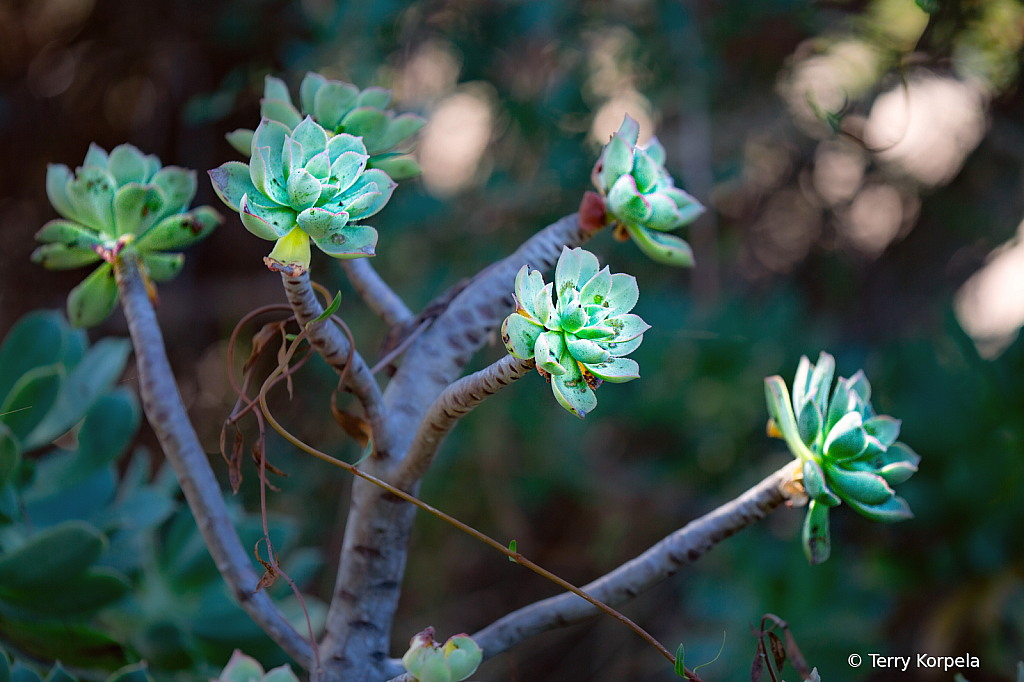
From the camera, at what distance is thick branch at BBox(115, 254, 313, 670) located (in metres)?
0.38

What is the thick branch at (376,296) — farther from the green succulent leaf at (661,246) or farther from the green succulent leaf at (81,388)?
the green succulent leaf at (81,388)

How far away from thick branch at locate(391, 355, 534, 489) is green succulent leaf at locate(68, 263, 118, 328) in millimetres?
235

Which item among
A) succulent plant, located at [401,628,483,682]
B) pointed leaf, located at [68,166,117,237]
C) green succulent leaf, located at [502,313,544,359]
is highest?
pointed leaf, located at [68,166,117,237]

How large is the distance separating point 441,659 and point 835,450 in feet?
0.76

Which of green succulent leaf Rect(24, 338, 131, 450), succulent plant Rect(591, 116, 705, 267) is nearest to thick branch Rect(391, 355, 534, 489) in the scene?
succulent plant Rect(591, 116, 705, 267)

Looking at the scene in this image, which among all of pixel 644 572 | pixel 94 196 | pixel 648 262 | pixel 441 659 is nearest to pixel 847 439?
pixel 644 572

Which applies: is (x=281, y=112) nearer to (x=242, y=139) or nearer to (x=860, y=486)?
(x=242, y=139)

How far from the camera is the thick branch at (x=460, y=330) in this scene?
1.33 ft

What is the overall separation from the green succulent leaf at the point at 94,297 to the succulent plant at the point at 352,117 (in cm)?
12

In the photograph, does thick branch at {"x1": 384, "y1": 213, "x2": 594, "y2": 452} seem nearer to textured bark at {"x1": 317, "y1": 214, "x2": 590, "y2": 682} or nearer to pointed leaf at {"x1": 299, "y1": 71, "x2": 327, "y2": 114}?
textured bark at {"x1": 317, "y1": 214, "x2": 590, "y2": 682}

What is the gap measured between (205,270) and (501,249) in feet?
2.68

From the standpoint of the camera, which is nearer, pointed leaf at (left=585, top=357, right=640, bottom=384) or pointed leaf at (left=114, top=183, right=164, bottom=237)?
pointed leaf at (left=585, top=357, right=640, bottom=384)

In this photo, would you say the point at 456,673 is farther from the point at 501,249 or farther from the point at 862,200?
the point at 862,200

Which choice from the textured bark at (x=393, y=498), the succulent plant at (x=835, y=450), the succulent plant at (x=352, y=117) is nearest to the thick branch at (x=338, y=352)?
the textured bark at (x=393, y=498)
